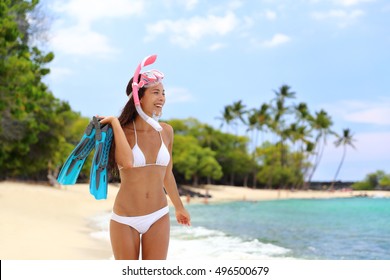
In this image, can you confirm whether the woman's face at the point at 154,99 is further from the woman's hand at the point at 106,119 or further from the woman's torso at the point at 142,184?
the woman's hand at the point at 106,119

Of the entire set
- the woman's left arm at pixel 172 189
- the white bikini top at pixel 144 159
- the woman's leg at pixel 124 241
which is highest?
the white bikini top at pixel 144 159

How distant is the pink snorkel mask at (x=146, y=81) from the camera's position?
2680mm

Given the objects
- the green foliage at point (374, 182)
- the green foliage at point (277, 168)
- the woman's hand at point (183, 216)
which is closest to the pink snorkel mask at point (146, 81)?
the woman's hand at point (183, 216)

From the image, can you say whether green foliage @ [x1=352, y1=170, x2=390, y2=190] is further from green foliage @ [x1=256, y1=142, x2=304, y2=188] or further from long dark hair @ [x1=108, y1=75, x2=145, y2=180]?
long dark hair @ [x1=108, y1=75, x2=145, y2=180]

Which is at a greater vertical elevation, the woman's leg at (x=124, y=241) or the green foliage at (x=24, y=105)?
the green foliage at (x=24, y=105)

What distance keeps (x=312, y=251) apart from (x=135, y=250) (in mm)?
12434

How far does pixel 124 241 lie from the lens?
274cm

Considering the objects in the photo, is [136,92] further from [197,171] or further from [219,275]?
[197,171]

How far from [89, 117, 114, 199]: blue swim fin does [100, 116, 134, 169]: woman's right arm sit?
5cm

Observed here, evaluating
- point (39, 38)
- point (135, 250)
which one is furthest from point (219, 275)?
point (39, 38)

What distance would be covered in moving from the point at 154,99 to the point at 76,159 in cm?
55

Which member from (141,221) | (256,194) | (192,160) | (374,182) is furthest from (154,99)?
(374,182)

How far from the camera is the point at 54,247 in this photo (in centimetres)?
1020

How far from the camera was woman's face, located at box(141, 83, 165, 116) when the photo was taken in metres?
2.76
